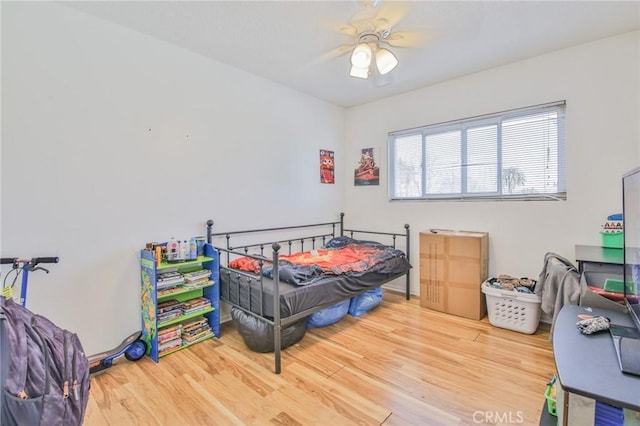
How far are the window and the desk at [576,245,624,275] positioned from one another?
66cm

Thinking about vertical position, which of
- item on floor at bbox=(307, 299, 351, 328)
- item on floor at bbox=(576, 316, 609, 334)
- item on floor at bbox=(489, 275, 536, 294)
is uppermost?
item on floor at bbox=(576, 316, 609, 334)

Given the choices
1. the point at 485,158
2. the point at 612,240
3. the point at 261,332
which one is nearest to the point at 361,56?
the point at 485,158

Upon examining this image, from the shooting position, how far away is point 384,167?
3.90 m

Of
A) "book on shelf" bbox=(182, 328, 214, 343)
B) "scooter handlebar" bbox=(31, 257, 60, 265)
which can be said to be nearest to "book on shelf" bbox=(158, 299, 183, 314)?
"book on shelf" bbox=(182, 328, 214, 343)

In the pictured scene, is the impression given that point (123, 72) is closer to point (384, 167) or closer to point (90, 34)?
point (90, 34)

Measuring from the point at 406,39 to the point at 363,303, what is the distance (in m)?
2.37

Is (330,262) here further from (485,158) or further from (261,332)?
(485,158)

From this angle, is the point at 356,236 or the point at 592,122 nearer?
the point at 592,122

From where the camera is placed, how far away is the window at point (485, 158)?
2762 millimetres

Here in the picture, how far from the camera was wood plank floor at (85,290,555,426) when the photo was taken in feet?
5.45

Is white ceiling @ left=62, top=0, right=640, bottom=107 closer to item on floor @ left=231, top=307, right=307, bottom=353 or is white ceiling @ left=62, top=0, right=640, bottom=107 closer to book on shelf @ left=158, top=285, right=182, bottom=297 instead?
book on shelf @ left=158, top=285, right=182, bottom=297

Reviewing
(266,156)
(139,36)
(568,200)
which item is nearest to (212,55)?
(139,36)

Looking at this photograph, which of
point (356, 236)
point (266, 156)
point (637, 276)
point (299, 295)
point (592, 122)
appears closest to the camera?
point (637, 276)

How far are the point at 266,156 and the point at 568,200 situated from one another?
2810mm
